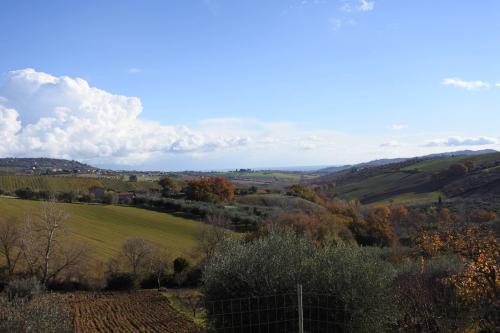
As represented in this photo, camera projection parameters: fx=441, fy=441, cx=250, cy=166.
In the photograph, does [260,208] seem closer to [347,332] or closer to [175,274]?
[175,274]

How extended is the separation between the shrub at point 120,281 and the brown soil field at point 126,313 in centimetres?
155

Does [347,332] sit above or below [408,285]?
below

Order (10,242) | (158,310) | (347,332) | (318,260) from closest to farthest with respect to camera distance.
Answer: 1. (347,332)
2. (318,260)
3. (158,310)
4. (10,242)

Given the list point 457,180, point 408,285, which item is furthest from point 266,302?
point 457,180

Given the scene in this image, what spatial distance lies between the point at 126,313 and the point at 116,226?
30638 mm

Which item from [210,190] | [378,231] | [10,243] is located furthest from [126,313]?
[210,190]

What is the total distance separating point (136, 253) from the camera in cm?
4469

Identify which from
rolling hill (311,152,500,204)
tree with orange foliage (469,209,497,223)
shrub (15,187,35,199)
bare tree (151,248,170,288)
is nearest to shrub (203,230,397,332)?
tree with orange foliage (469,209,497,223)

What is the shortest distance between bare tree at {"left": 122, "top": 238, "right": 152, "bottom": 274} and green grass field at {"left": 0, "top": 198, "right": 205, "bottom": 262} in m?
4.20

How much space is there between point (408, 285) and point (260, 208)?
221ft

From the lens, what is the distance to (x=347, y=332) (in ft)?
43.4

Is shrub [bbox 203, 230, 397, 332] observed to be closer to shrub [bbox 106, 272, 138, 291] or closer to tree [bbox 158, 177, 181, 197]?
shrub [bbox 106, 272, 138, 291]

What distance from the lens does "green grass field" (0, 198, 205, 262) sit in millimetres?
53634

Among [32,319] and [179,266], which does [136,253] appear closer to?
[179,266]
